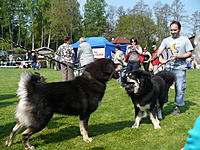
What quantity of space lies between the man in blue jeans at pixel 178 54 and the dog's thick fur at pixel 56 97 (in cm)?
206

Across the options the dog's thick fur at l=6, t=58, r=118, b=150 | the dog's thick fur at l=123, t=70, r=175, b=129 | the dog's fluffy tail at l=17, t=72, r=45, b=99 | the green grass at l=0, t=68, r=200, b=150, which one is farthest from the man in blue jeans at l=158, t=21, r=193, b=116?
the dog's fluffy tail at l=17, t=72, r=45, b=99

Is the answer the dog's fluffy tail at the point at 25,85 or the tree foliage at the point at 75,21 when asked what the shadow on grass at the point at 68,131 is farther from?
the tree foliage at the point at 75,21

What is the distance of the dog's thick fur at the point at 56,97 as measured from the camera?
10.8 feet

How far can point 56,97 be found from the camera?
351 cm

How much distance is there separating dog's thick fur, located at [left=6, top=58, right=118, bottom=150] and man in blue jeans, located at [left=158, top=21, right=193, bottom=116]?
2.06m

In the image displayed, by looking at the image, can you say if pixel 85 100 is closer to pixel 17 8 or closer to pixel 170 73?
pixel 170 73

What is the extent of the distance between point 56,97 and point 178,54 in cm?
351

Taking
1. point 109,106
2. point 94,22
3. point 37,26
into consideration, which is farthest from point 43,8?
point 109,106

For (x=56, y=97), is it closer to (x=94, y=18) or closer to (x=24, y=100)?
(x=24, y=100)

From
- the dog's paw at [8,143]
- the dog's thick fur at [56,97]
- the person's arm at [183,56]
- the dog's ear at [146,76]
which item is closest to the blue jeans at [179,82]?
the person's arm at [183,56]

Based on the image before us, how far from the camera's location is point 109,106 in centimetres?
671

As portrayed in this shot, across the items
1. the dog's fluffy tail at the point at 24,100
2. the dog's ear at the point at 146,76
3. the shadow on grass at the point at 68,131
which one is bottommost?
the shadow on grass at the point at 68,131

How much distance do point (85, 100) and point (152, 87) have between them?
1677mm

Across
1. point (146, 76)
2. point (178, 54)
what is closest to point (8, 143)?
point (146, 76)
